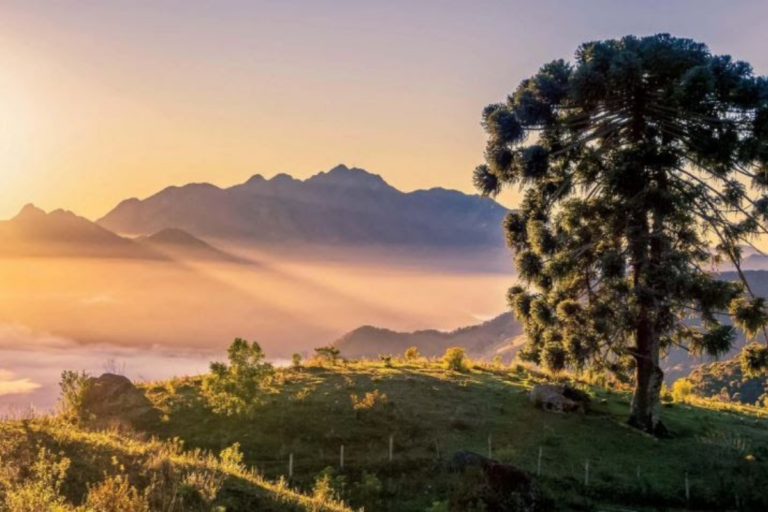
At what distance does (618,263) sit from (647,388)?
7.27m

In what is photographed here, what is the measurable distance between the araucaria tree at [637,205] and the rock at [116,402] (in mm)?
20668

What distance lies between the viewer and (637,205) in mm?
30609

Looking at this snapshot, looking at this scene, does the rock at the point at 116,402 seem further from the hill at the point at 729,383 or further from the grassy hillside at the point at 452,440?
the hill at the point at 729,383

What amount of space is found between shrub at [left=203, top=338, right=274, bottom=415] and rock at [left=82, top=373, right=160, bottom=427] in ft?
11.2

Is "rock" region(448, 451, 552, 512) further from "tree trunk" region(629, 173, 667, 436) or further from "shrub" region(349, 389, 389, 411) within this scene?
"tree trunk" region(629, 173, 667, 436)

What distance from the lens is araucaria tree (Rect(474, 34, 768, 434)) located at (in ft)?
97.8

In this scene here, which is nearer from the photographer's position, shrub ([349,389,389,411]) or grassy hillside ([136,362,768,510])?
grassy hillside ([136,362,768,510])

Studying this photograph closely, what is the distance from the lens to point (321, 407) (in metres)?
33.0

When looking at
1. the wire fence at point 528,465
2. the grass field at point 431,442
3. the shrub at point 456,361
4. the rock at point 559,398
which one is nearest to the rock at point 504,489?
the grass field at point 431,442

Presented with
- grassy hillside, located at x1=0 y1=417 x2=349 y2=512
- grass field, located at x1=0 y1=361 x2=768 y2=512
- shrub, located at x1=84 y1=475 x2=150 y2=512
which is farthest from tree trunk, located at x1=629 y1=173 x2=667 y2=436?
shrub, located at x1=84 y1=475 x2=150 y2=512

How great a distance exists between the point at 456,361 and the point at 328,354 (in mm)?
9928

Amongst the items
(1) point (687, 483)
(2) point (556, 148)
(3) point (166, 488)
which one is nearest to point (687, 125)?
(2) point (556, 148)

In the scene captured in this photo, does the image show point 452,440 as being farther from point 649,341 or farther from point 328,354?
point 328,354

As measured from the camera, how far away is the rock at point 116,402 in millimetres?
31312
